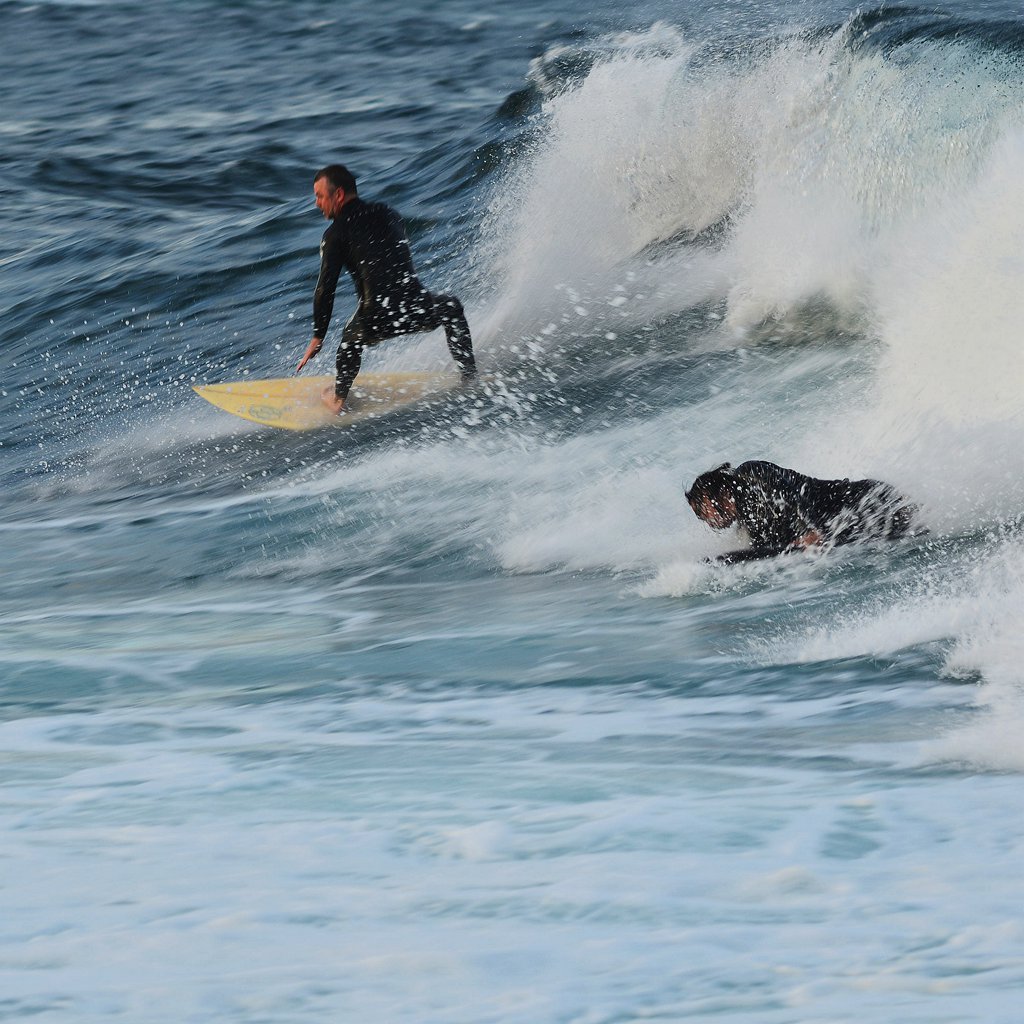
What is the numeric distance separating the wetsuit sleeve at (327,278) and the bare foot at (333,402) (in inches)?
19.6

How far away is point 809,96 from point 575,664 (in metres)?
8.96

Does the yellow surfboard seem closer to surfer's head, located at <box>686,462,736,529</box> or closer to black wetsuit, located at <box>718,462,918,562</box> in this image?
surfer's head, located at <box>686,462,736,529</box>

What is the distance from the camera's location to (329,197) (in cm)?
962

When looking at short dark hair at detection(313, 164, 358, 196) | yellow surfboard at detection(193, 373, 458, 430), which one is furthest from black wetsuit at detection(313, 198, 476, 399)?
yellow surfboard at detection(193, 373, 458, 430)

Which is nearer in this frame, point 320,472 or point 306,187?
point 320,472

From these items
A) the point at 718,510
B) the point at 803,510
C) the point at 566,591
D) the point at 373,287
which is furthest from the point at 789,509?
the point at 373,287

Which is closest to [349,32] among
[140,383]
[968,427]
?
[140,383]

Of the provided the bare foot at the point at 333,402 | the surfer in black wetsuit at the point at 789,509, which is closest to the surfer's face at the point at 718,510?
the surfer in black wetsuit at the point at 789,509

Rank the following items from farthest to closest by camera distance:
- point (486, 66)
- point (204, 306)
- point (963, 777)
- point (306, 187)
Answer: point (486, 66)
point (306, 187)
point (204, 306)
point (963, 777)

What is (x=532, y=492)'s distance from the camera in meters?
8.34

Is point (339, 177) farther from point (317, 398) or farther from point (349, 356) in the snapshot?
point (317, 398)

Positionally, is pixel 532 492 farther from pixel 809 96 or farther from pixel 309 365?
pixel 809 96

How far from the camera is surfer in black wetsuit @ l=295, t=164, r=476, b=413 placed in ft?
31.8

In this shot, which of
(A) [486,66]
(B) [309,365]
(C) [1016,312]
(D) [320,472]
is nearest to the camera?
(C) [1016,312]
